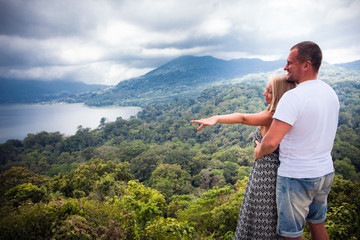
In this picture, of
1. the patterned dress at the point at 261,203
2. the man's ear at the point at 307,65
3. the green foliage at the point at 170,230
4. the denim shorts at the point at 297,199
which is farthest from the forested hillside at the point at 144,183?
the man's ear at the point at 307,65

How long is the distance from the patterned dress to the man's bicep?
0.25m

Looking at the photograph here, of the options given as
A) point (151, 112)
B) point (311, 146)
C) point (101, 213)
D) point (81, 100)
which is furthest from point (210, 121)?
point (81, 100)

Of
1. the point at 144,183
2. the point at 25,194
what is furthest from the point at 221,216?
the point at 144,183

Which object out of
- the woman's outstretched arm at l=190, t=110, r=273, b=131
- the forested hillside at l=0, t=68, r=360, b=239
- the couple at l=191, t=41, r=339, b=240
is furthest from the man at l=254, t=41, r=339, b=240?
the forested hillside at l=0, t=68, r=360, b=239

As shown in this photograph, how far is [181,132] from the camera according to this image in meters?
54.4

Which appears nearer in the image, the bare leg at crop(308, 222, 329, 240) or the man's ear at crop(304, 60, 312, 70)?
the man's ear at crop(304, 60, 312, 70)

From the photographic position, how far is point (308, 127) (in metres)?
1.23

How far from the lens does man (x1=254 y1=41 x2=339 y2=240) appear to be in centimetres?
121

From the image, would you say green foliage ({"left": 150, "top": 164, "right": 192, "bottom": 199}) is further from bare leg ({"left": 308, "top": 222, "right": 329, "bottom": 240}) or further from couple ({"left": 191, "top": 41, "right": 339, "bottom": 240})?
couple ({"left": 191, "top": 41, "right": 339, "bottom": 240})

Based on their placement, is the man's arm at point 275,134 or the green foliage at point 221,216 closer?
the man's arm at point 275,134

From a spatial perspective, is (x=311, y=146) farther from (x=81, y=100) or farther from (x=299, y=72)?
(x=81, y=100)

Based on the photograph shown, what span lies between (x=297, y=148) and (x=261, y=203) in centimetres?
56

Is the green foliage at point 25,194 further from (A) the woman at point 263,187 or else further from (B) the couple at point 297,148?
(B) the couple at point 297,148

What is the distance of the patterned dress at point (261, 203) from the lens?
Answer: 1.47 meters
